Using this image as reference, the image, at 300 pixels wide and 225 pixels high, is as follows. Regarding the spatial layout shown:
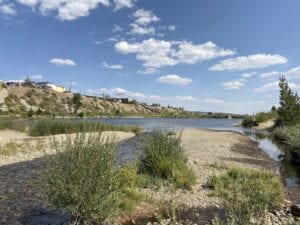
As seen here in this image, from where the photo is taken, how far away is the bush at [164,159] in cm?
1220

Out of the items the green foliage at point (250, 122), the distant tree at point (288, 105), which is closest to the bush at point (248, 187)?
the distant tree at point (288, 105)

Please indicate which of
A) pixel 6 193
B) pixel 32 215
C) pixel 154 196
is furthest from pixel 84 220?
pixel 6 193

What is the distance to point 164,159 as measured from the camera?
12734 millimetres

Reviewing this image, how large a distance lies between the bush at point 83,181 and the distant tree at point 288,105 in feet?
146

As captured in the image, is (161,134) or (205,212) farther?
(161,134)

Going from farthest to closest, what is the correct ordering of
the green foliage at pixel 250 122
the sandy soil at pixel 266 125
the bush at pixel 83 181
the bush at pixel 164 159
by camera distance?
the green foliage at pixel 250 122, the sandy soil at pixel 266 125, the bush at pixel 164 159, the bush at pixel 83 181

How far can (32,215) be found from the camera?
8.56m

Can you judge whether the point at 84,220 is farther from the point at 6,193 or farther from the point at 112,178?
the point at 6,193

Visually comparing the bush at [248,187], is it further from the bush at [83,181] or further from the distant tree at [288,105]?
the distant tree at [288,105]

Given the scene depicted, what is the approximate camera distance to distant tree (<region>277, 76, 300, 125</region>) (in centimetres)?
4798

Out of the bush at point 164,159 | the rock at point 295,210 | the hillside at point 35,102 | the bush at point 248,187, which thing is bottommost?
the rock at point 295,210

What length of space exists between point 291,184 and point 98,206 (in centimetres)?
1002

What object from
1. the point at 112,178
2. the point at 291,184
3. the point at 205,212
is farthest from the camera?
the point at 291,184

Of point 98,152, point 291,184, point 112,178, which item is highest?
point 98,152
